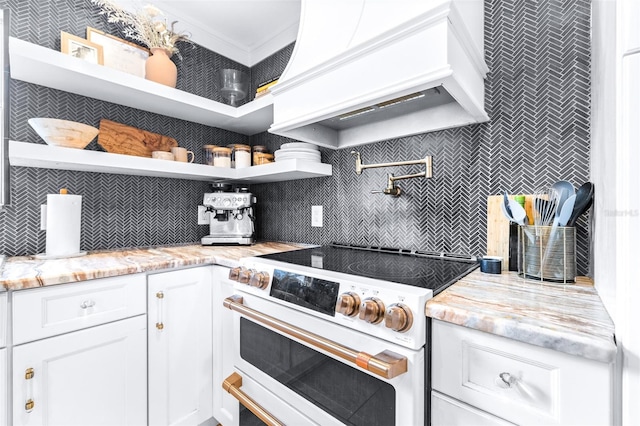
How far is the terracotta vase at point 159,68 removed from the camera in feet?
5.65

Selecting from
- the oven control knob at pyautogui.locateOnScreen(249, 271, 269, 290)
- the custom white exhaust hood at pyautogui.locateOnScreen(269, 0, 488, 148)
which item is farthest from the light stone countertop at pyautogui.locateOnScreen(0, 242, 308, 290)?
the custom white exhaust hood at pyautogui.locateOnScreen(269, 0, 488, 148)

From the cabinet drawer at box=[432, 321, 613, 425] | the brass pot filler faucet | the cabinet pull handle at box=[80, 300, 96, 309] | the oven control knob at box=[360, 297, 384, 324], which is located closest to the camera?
the cabinet drawer at box=[432, 321, 613, 425]

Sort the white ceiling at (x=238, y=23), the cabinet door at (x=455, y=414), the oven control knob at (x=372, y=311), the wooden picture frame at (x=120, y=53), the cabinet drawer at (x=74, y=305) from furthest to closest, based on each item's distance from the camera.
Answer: the white ceiling at (x=238, y=23), the wooden picture frame at (x=120, y=53), the cabinet drawer at (x=74, y=305), the oven control knob at (x=372, y=311), the cabinet door at (x=455, y=414)

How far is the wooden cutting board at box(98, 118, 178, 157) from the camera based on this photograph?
1692 millimetres

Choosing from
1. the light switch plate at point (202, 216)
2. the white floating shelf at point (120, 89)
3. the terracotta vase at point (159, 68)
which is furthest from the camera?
the light switch plate at point (202, 216)

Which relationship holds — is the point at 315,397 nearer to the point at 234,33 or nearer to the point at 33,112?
the point at 33,112

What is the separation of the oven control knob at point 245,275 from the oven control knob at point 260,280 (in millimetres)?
38

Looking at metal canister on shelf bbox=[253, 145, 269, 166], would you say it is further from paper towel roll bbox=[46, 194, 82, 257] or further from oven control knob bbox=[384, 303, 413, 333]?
oven control knob bbox=[384, 303, 413, 333]

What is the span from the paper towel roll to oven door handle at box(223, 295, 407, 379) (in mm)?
932

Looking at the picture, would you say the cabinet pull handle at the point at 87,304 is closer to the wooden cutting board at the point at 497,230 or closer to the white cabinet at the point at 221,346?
the white cabinet at the point at 221,346

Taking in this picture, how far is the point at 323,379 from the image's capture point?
0.97 meters

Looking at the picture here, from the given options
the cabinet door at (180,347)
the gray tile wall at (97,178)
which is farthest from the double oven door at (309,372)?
the gray tile wall at (97,178)

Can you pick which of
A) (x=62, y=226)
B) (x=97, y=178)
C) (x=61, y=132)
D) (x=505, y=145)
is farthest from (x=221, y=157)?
(x=505, y=145)

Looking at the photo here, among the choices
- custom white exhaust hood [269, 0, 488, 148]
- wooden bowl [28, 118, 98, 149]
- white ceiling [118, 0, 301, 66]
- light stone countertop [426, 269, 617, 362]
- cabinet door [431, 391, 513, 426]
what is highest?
white ceiling [118, 0, 301, 66]
